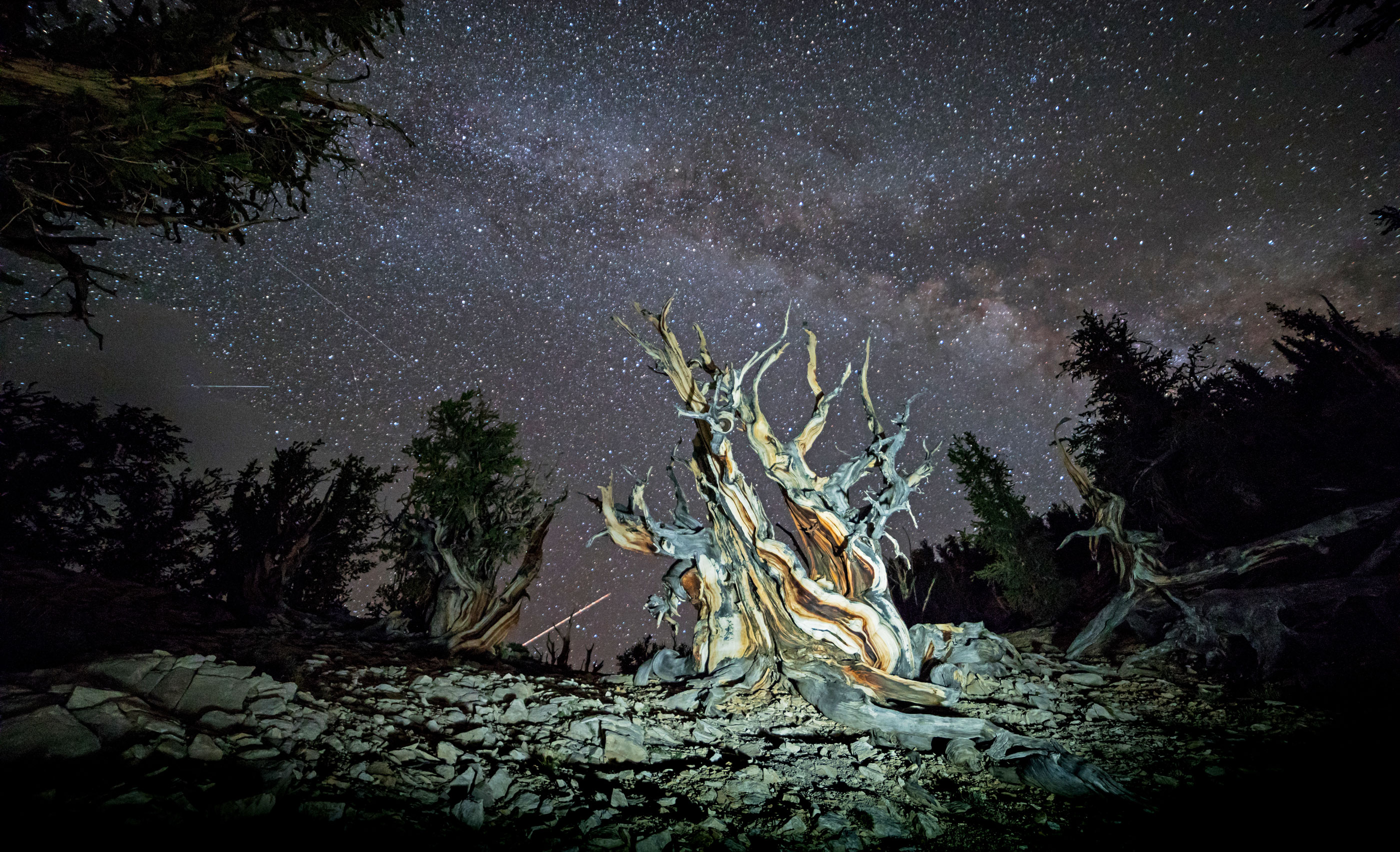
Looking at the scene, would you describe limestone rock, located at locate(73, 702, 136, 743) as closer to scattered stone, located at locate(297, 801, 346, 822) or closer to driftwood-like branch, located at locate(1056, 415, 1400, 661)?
scattered stone, located at locate(297, 801, 346, 822)

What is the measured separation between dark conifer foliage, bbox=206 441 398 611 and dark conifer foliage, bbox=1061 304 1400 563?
68.4 feet

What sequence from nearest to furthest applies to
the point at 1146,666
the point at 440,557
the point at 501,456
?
the point at 1146,666, the point at 440,557, the point at 501,456

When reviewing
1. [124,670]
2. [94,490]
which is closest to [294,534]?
[94,490]

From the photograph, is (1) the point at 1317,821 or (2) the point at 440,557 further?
(2) the point at 440,557

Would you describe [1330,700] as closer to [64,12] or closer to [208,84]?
[208,84]

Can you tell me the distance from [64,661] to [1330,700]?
13.3m

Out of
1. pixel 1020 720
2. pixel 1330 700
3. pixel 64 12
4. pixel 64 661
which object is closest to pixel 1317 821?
pixel 1020 720

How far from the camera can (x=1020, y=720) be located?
5789mm

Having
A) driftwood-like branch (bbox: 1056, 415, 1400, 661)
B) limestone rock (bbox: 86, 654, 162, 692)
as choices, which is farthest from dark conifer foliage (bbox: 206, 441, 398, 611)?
driftwood-like branch (bbox: 1056, 415, 1400, 661)

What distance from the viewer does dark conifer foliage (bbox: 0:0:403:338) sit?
4684 mm

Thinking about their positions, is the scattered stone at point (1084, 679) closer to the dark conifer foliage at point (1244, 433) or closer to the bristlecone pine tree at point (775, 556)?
the bristlecone pine tree at point (775, 556)

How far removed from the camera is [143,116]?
15.5 ft

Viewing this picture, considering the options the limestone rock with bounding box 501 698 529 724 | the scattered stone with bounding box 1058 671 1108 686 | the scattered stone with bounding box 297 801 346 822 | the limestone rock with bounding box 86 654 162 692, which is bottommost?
the scattered stone with bounding box 1058 671 1108 686

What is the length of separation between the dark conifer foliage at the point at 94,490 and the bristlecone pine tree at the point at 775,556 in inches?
538
